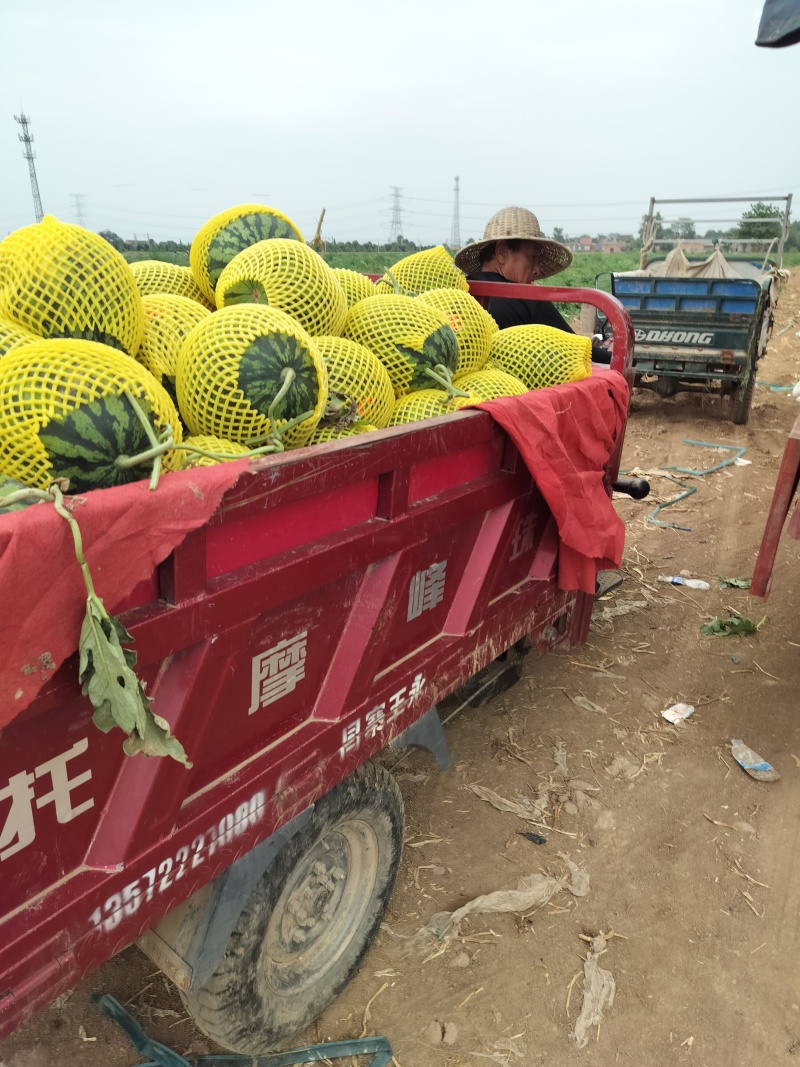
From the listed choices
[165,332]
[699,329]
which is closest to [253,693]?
[165,332]

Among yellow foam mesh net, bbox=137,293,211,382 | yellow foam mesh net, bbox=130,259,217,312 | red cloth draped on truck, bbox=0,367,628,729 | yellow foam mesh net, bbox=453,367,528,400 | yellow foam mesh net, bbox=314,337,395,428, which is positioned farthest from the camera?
yellow foam mesh net, bbox=453,367,528,400

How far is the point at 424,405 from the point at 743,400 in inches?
350

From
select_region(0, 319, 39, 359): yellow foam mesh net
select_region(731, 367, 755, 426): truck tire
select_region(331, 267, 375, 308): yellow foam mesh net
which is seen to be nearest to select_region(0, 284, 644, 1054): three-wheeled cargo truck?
select_region(0, 319, 39, 359): yellow foam mesh net

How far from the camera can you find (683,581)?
5.76 metres

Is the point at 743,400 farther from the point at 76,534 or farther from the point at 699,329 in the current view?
the point at 76,534

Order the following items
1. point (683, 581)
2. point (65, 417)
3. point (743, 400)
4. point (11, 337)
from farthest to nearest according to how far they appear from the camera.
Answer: point (743, 400), point (683, 581), point (11, 337), point (65, 417)

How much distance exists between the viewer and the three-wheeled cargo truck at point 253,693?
1390 mm

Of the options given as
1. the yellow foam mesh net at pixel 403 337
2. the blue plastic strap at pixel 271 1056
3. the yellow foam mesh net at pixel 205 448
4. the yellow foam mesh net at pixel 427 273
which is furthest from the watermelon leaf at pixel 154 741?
the yellow foam mesh net at pixel 427 273

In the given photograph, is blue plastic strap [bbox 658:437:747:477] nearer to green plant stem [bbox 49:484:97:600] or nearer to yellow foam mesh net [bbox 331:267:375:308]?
yellow foam mesh net [bbox 331:267:375:308]

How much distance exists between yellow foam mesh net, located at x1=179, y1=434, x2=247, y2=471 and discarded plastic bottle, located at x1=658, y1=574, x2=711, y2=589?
178 inches

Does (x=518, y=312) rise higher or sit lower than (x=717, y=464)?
higher

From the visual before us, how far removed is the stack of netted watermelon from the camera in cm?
161

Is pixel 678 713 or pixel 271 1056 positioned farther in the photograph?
pixel 678 713

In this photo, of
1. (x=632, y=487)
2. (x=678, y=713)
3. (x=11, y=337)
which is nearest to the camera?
(x=11, y=337)
